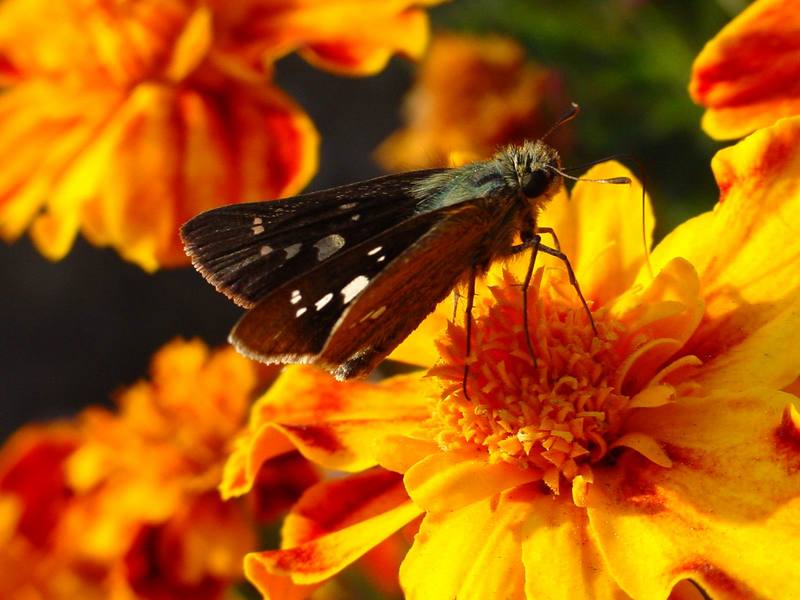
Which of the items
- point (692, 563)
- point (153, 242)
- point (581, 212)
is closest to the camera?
point (692, 563)

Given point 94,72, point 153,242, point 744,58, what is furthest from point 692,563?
point 94,72

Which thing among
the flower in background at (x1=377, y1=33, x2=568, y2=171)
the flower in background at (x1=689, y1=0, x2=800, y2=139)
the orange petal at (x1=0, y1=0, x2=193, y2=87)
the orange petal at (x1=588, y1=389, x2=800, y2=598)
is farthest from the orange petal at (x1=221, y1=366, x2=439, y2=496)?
the flower in background at (x1=377, y1=33, x2=568, y2=171)

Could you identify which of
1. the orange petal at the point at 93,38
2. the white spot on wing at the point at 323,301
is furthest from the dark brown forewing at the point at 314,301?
the orange petal at the point at 93,38

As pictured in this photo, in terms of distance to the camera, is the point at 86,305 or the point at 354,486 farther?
the point at 86,305

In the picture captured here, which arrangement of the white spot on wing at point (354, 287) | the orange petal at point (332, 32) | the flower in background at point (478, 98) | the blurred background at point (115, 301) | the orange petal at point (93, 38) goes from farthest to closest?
the blurred background at point (115, 301)
the flower in background at point (478, 98)
the orange petal at point (93, 38)
the orange petal at point (332, 32)
the white spot on wing at point (354, 287)

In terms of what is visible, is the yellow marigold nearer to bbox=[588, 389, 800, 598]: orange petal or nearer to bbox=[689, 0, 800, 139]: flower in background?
bbox=[588, 389, 800, 598]: orange petal

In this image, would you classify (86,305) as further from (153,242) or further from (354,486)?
(354,486)

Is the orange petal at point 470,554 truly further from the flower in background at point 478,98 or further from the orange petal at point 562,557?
the flower in background at point 478,98
